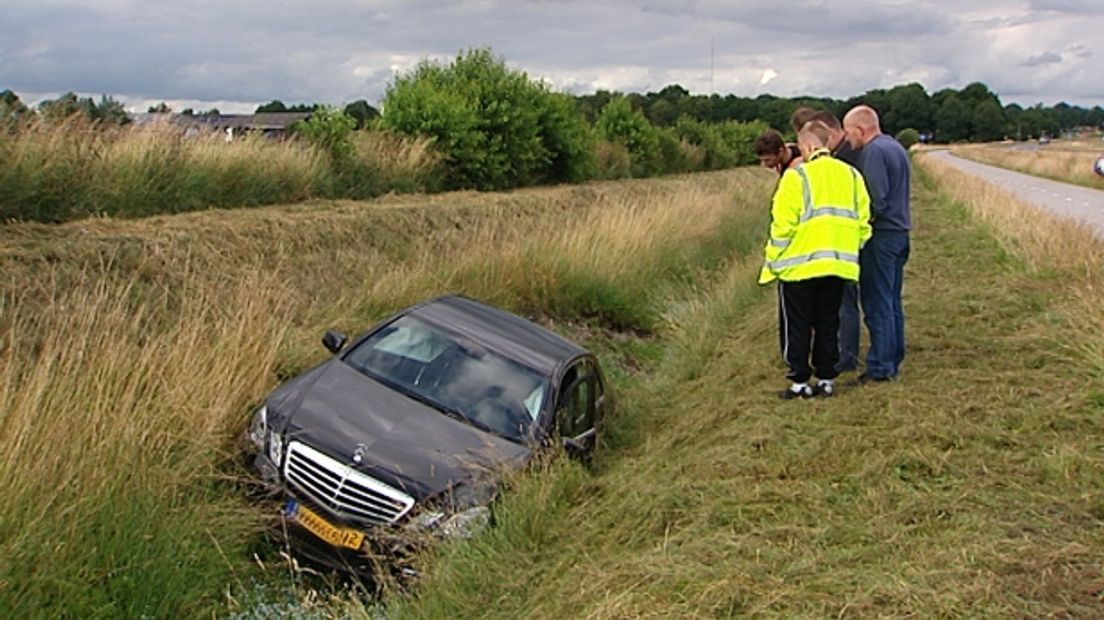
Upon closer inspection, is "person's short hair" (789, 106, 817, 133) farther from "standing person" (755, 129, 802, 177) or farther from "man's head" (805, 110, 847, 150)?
"standing person" (755, 129, 802, 177)

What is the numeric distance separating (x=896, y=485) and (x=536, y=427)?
256 cm

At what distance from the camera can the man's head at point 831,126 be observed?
25.7 ft

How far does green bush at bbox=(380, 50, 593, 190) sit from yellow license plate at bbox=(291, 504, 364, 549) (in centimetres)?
1534

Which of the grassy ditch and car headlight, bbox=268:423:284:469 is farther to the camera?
car headlight, bbox=268:423:284:469

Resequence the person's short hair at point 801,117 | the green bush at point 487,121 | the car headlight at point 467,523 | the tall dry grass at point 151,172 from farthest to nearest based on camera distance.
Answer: the green bush at point 487,121 < the tall dry grass at point 151,172 < the person's short hair at point 801,117 < the car headlight at point 467,523

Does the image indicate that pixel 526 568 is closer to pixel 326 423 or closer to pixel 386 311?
pixel 326 423

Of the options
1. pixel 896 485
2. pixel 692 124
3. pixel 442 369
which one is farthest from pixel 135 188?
pixel 692 124

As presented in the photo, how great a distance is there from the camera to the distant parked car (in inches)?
235

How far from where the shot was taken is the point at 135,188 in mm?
12242

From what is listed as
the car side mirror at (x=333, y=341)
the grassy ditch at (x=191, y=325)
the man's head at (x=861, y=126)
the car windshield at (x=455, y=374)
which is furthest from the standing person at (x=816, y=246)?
the grassy ditch at (x=191, y=325)

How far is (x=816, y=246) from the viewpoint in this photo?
7.26 m

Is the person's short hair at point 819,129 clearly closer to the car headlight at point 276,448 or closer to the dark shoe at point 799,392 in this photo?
the dark shoe at point 799,392

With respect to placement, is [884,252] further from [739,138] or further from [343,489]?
[739,138]

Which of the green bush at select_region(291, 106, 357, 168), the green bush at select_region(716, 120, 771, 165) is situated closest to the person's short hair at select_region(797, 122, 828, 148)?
the green bush at select_region(291, 106, 357, 168)
